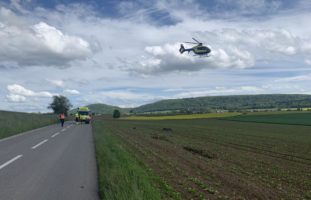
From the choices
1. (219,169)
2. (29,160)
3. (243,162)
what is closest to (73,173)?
(29,160)

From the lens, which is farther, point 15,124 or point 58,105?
point 58,105

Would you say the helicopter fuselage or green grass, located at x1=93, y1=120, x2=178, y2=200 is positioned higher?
the helicopter fuselage

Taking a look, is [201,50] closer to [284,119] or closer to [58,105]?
[284,119]

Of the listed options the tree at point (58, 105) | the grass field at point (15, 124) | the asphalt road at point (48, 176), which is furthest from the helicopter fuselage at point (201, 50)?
the tree at point (58, 105)

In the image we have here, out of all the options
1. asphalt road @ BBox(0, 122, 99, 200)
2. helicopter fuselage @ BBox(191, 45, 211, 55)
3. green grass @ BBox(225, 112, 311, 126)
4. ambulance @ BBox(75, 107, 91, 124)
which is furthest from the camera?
green grass @ BBox(225, 112, 311, 126)

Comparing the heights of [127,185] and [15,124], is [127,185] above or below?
below

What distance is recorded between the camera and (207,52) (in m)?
32.7

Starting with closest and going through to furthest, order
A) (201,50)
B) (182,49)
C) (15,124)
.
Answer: (15,124) → (201,50) → (182,49)

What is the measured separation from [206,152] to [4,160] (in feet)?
31.1

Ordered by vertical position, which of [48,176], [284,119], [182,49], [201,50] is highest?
[182,49]

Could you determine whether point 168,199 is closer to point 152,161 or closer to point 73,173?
point 73,173

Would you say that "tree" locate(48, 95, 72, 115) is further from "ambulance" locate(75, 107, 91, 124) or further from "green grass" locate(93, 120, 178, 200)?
"green grass" locate(93, 120, 178, 200)

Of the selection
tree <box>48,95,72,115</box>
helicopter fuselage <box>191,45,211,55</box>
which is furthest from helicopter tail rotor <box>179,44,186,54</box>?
tree <box>48,95,72,115</box>

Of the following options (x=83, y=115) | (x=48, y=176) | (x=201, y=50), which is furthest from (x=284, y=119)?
(x=48, y=176)
